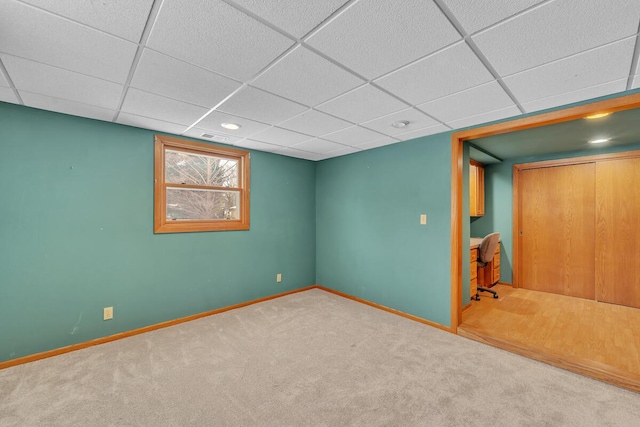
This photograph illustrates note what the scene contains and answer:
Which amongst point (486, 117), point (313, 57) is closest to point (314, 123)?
point (313, 57)

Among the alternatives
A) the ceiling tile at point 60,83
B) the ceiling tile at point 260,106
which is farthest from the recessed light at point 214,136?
the ceiling tile at point 60,83

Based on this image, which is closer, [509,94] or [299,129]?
[509,94]

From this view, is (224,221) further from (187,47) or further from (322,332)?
(187,47)

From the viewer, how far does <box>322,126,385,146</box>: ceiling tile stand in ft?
9.91

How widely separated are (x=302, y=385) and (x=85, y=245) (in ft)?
8.19

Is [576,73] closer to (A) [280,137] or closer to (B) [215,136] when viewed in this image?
(A) [280,137]

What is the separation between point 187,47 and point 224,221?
2.47 metres

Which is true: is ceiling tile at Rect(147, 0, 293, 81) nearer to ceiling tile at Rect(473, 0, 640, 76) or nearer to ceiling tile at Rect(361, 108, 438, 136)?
ceiling tile at Rect(473, 0, 640, 76)

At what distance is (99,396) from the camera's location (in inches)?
75.6

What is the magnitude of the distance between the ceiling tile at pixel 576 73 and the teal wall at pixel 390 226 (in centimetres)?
109

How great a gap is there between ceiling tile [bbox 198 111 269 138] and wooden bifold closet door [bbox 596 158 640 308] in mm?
4837

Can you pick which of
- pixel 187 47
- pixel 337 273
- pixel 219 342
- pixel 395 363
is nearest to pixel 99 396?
pixel 219 342

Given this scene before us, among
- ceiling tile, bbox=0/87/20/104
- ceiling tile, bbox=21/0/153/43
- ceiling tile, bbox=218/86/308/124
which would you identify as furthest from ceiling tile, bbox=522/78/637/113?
ceiling tile, bbox=0/87/20/104

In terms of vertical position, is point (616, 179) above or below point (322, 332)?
above
